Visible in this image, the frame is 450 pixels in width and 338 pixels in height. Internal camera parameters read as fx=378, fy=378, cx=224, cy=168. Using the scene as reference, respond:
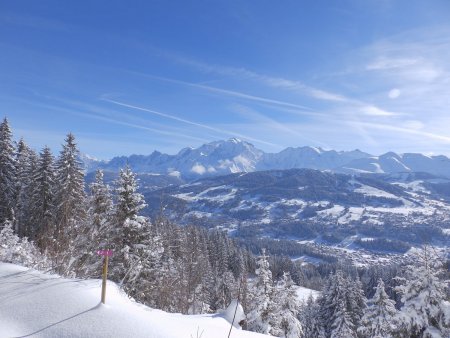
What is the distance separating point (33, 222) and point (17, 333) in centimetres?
2982

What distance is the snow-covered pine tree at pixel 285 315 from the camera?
24.6m

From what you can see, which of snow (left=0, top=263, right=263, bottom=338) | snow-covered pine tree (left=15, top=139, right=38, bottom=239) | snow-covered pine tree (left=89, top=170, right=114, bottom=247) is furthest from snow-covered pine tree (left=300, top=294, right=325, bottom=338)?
snow (left=0, top=263, right=263, bottom=338)

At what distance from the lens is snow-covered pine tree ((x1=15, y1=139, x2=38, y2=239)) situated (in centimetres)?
3369

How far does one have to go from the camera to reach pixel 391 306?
2400 cm

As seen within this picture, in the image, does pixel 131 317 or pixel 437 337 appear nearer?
pixel 131 317

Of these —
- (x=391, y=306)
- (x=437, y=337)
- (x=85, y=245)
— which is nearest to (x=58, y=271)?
(x=85, y=245)

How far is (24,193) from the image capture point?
34.9 metres

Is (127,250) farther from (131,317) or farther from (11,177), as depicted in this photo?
(11,177)

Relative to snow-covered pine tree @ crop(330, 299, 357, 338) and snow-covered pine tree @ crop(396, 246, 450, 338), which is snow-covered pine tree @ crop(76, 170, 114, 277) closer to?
snow-covered pine tree @ crop(396, 246, 450, 338)

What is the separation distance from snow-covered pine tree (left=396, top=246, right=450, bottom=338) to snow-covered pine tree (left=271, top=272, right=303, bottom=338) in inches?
424

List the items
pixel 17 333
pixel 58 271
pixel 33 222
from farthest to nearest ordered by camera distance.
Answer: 1. pixel 33 222
2. pixel 58 271
3. pixel 17 333

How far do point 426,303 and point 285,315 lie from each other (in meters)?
12.6

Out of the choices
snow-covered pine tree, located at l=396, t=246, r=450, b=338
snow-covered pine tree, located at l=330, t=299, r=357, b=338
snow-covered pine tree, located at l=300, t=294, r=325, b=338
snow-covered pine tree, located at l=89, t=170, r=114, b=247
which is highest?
snow-covered pine tree, located at l=89, t=170, r=114, b=247

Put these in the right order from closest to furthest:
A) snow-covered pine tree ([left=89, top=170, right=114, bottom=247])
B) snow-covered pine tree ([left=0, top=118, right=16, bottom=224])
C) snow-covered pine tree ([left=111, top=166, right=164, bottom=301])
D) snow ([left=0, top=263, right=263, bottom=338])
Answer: snow ([left=0, top=263, right=263, bottom=338]), snow-covered pine tree ([left=89, top=170, right=114, bottom=247]), snow-covered pine tree ([left=111, top=166, right=164, bottom=301]), snow-covered pine tree ([left=0, top=118, right=16, bottom=224])
